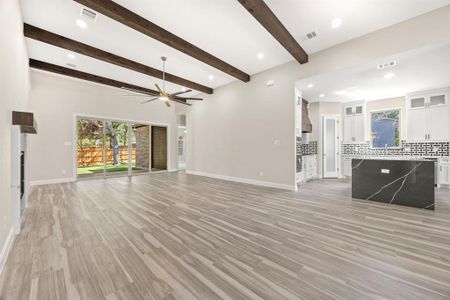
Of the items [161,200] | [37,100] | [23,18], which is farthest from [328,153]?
[37,100]

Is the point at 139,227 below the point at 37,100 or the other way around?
below

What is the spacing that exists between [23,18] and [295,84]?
593cm

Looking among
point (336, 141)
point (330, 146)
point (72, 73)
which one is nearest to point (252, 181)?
point (330, 146)

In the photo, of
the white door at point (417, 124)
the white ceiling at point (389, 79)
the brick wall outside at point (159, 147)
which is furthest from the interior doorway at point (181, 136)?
the white door at point (417, 124)

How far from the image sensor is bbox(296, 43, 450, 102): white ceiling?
396cm

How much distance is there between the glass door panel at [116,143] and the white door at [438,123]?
34.9 feet

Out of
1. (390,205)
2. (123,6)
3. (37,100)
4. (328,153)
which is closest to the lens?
(123,6)

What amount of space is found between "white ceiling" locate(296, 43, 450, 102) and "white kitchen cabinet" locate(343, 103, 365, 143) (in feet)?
1.62

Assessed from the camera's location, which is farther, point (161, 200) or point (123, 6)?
point (161, 200)

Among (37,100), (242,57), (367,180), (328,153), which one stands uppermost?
(242,57)

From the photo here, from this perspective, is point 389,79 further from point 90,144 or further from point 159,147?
point 90,144

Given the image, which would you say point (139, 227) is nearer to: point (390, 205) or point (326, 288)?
point (326, 288)

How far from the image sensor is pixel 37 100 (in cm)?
598

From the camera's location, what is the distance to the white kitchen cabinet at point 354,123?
7.23m
